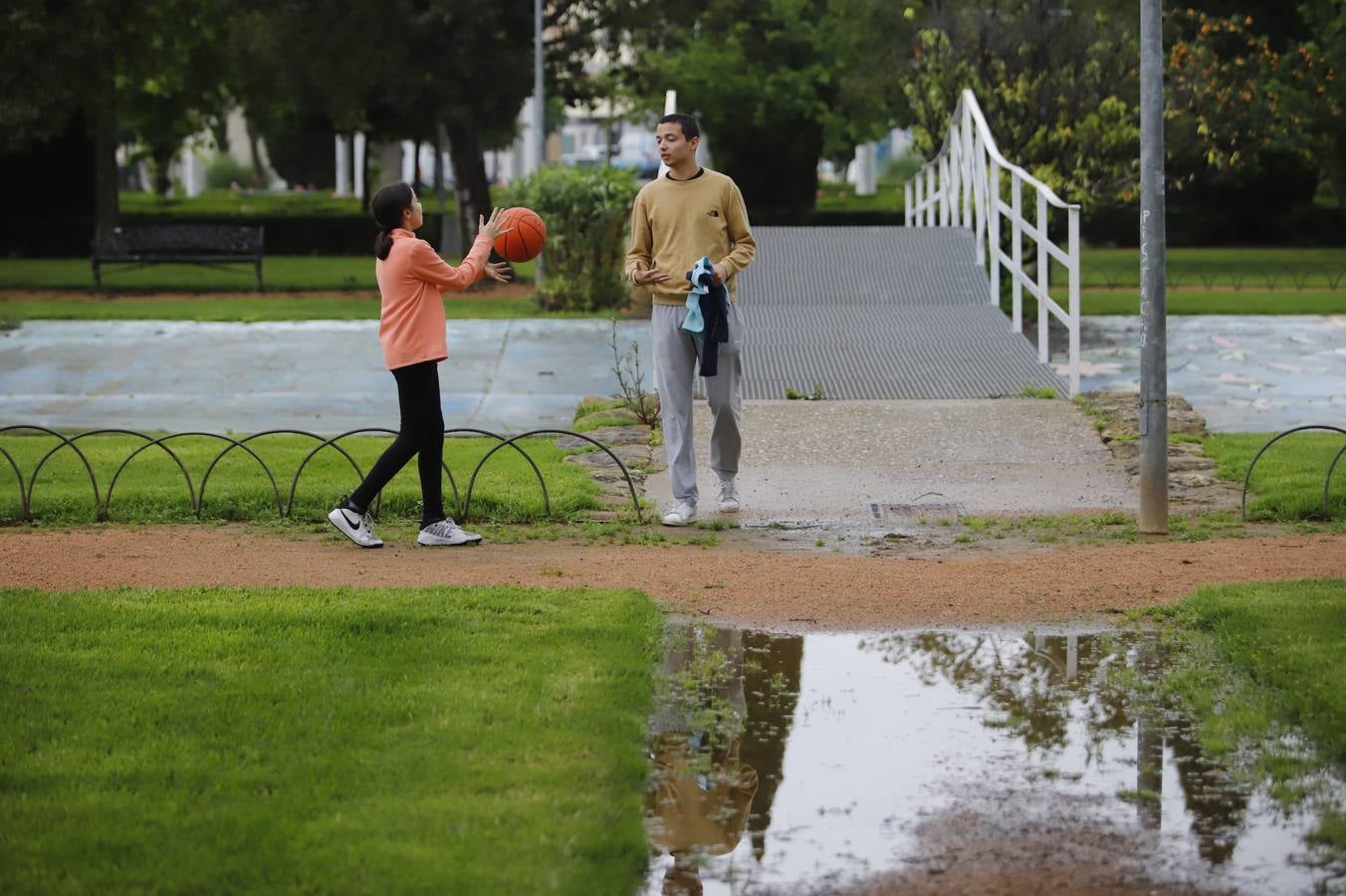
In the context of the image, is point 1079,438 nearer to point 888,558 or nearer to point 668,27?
point 888,558

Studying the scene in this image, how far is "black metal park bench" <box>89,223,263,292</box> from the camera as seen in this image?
24.8 metres

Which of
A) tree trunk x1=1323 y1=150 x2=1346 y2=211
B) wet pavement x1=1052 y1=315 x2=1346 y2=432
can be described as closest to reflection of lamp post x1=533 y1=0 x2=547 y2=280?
tree trunk x1=1323 y1=150 x2=1346 y2=211

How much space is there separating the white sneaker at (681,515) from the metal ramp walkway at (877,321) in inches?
154

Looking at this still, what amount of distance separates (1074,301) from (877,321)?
2269 mm

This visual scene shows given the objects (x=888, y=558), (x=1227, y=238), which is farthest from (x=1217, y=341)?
(x=1227, y=238)

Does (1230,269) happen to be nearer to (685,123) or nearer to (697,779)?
(685,123)

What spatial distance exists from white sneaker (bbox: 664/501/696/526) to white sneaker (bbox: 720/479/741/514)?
0.30 m

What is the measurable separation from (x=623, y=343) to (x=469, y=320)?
2537 mm

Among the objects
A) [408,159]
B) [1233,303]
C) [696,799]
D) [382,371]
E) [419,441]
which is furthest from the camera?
[408,159]

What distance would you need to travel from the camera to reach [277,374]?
50.4ft

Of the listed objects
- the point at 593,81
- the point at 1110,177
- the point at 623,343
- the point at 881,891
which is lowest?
the point at 881,891

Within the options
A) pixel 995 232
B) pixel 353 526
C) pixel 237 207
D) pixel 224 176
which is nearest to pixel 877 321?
pixel 995 232

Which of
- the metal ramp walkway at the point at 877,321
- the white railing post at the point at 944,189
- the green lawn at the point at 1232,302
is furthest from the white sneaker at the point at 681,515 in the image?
the green lawn at the point at 1232,302

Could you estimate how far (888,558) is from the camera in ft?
27.5
